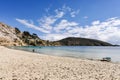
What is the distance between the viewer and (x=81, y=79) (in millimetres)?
8320

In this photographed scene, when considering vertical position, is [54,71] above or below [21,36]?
below

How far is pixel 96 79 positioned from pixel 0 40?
117 metres

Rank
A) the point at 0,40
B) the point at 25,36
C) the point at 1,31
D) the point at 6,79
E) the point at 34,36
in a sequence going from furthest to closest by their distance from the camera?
the point at 34,36 < the point at 25,36 < the point at 1,31 < the point at 0,40 < the point at 6,79

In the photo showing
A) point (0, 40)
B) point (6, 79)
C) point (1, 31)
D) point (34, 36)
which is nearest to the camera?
point (6, 79)

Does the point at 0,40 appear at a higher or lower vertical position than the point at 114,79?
higher

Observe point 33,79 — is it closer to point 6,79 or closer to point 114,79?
point 6,79

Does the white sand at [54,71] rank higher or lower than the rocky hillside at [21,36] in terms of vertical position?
lower

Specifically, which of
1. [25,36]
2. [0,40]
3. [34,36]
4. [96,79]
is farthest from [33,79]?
[34,36]

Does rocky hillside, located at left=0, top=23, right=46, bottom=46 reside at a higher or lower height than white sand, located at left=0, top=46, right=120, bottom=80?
higher

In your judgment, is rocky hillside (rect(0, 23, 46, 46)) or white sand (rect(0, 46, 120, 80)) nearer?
white sand (rect(0, 46, 120, 80))

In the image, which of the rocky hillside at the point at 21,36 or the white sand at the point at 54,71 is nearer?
the white sand at the point at 54,71

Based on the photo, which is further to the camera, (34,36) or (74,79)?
(34,36)

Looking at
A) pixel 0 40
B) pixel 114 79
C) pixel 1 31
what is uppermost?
pixel 1 31

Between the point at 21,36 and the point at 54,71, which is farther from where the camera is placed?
the point at 21,36
